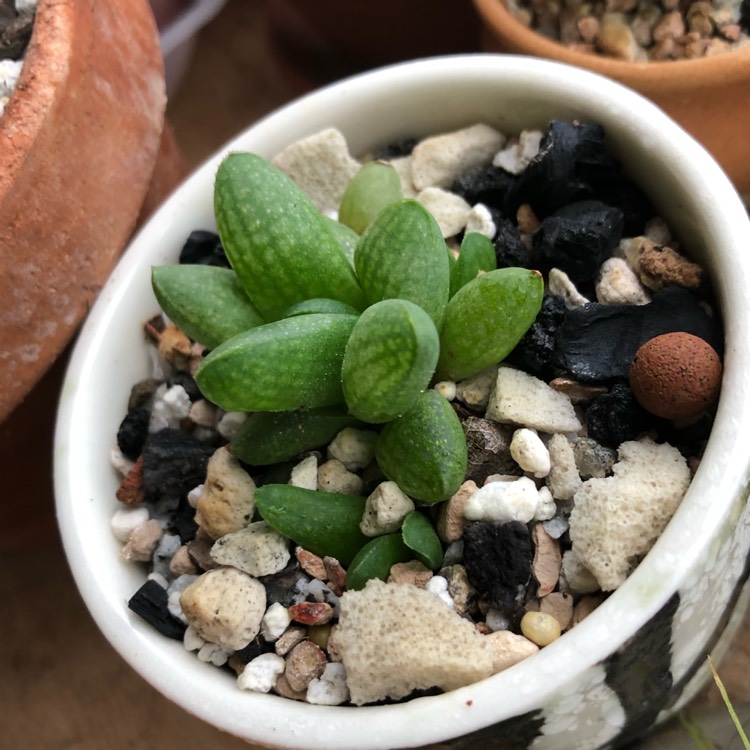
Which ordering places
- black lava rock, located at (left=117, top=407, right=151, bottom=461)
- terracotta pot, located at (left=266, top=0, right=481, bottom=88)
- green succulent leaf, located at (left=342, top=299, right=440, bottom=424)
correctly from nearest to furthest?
green succulent leaf, located at (left=342, top=299, right=440, bottom=424), black lava rock, located at (left=117, top=407, right=151, bottom=461), terracotta pot, located at (left=266, top=0, right=481, bottom=88)

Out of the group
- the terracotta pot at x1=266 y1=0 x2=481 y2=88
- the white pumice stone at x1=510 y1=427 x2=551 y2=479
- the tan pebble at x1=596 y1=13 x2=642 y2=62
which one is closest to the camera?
the white pumice stone at x1=510 y1=427 x2=551 y2=479

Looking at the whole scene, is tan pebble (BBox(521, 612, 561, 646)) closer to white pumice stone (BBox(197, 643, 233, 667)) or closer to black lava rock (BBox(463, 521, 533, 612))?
black lava rock (BBox(463, 521, 533, 612))

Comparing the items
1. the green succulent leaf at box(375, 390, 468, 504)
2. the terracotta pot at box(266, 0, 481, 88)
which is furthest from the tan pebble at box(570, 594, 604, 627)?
the terracotta pot at box(266, 0, 481, 88)

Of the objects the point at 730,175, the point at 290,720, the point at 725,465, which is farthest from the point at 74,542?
the point at 730,175

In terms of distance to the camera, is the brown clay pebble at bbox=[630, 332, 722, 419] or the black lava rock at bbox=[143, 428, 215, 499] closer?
the brown clay pebble at bbox=[630, 332, 722, 419]

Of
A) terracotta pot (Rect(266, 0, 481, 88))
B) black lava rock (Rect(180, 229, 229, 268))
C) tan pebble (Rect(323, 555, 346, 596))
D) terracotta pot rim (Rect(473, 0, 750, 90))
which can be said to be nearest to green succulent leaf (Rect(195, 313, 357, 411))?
tan pebble (Rect(323, 555, 346, 596))

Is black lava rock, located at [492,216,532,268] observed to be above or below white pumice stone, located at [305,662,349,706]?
above

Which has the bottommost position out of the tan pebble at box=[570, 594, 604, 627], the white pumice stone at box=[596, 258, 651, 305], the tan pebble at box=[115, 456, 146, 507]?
the tan pebble at box=[570, 594, 604, 627]

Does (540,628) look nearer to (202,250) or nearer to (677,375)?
(677,375)
